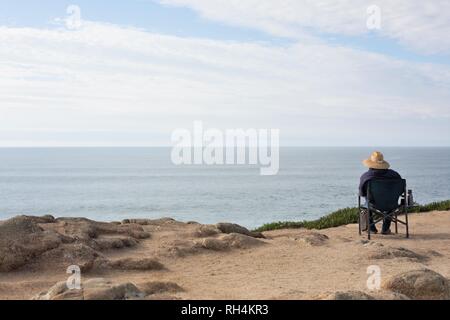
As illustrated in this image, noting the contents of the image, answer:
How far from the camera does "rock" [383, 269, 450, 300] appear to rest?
6219mm

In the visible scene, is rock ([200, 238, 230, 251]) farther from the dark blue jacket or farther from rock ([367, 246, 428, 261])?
the dark blue jacket

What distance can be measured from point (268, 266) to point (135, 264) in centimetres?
199

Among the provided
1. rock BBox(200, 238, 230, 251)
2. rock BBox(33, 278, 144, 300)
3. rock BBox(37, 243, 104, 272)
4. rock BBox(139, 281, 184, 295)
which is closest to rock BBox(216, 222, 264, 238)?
rock BBox(200, 238, 230, 251)

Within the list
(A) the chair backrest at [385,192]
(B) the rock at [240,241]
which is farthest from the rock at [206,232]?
(A) the chair backrest at [385,192]

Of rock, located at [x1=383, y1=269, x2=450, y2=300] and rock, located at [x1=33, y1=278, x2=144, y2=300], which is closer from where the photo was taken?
rock, located at [x1=33, y1=278, x2=144, y2=300]

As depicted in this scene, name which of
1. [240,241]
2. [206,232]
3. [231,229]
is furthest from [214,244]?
[231,229]

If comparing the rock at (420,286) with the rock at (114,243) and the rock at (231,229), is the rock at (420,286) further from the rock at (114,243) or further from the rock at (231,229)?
the rock at (231,229)

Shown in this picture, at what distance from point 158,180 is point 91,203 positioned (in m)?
32.0

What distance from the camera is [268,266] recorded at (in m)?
8.48

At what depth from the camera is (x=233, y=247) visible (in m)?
9.76

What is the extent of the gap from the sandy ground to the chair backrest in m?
0.66

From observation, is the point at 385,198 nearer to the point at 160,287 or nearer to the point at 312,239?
the point at 312,239
